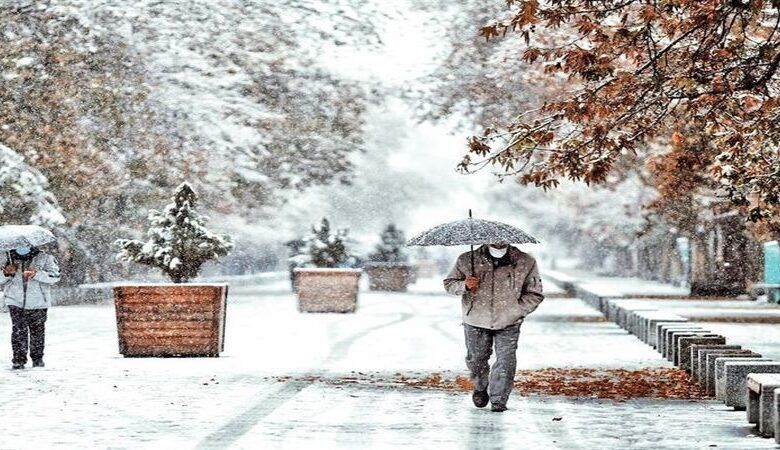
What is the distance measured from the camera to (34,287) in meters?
18.3

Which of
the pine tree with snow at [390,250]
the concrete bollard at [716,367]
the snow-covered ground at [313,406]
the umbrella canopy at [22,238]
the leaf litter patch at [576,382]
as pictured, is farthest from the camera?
the pine tree with snow at [390,250]

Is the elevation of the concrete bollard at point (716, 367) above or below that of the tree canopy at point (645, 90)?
below

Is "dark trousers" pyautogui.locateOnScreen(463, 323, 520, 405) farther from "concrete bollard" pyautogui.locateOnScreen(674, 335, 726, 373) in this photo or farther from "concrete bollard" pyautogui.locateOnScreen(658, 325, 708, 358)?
"concrete bollard" pyautogui.locateOnScreen(658, 325, 708, 358)

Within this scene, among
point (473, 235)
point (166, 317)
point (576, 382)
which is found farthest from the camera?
point (166, 317)

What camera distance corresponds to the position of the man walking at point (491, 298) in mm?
13922

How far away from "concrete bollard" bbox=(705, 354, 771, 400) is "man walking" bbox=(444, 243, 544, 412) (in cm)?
186

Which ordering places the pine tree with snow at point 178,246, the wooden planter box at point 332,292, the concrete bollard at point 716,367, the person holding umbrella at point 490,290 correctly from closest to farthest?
the person holding umbrella at point 490,290
the concrete bollard at point 716,367
the pine tree with snow at point 178,246
the wooden planter box at point 332,292

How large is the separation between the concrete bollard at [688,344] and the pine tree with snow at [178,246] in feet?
19.8

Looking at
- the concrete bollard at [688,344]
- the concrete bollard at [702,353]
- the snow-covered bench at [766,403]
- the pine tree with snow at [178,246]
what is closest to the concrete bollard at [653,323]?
the concrete bollard at [688,344]

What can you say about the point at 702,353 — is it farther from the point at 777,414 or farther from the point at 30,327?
the point at 30,327

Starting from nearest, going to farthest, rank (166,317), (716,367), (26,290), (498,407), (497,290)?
(498,407)
(497,290)
(716,367)
(26,290)
(166,317)

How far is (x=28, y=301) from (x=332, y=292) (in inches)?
656

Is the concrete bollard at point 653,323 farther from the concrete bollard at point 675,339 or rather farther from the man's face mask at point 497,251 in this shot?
the man's face mask at point 497,251

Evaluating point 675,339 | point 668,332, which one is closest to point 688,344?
point 675,339
